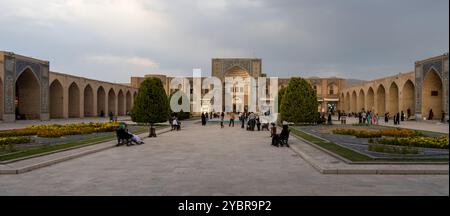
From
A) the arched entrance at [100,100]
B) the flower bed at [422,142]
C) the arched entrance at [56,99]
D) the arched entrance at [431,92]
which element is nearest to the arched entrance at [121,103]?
the arched entrance at [100,100]

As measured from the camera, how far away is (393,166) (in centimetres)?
743

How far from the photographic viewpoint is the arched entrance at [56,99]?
1508 inches

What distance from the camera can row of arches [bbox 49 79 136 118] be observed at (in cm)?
3850

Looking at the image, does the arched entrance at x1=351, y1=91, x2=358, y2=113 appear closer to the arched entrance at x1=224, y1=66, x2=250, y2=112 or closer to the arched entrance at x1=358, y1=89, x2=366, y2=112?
the arched entrance at x1=358, y1=89, x2=366, y2=112

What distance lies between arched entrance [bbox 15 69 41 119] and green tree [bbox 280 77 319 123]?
22929mm

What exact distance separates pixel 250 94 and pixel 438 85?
33.1 meters

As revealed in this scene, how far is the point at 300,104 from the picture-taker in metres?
25.5

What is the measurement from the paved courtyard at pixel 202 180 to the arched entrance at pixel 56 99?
32227mm

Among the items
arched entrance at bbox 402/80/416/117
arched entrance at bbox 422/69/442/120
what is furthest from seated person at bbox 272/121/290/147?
arched entrance at bbox 402/80/416/117

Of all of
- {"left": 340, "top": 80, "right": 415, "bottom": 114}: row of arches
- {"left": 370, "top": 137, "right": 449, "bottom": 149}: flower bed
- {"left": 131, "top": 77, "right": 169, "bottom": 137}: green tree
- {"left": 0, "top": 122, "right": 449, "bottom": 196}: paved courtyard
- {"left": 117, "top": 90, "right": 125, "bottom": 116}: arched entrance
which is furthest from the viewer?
{"left": 117, "top": 90, "right": 125, "bottom": 116}: arched entrance

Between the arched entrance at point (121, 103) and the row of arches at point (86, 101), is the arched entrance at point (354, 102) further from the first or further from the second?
the arched entrance at point (121, 103)

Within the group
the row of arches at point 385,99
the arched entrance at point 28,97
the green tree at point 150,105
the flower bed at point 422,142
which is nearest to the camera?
the flower bed at point 422,142
